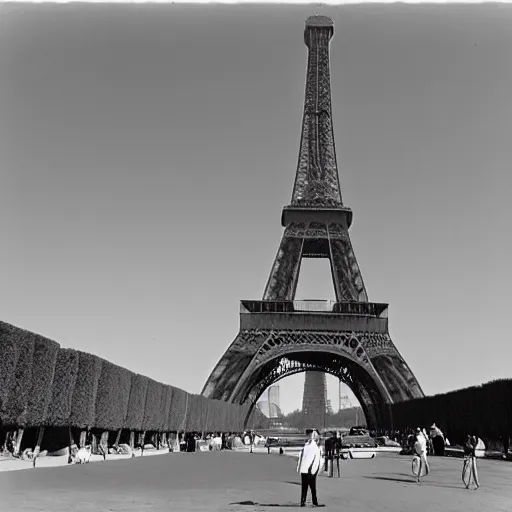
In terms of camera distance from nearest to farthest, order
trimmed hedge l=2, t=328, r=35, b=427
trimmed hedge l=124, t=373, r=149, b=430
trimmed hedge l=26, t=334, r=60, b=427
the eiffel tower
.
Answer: trimmed hedge l=2, t=328, r=35, b=427 < trimmed hedge l=26, t=334, r=60, b=427 < trimmed hedge l=124, t=373, r=149, b=430 < the eiffel tower

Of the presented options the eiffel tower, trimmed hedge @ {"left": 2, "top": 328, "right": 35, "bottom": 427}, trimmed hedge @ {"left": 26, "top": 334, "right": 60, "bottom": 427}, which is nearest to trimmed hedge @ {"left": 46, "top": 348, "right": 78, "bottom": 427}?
trimmed hedge @ {"left": 26, "top": 334, "right": 60, "bottom": 427}

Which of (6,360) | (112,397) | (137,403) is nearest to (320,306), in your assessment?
(137,403)

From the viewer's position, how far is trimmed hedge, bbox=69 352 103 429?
111ft

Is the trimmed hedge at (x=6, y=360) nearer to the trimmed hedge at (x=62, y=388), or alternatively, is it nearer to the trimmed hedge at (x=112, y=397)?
the trimmed hedge at (x=62, y=388)

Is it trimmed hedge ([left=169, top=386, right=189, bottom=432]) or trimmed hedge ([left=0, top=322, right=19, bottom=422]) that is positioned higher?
trimmed hedge ([left=169, top=386, right=189, bottom=432])

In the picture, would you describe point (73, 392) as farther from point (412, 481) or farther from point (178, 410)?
point (178, 410)

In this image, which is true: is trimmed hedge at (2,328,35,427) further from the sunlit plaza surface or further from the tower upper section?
the tower upper section

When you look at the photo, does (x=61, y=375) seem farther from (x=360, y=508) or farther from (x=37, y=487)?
(x=360, y=508)

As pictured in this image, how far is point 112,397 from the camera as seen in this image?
125ft

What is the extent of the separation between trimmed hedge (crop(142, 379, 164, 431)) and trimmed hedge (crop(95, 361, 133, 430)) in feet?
13.1

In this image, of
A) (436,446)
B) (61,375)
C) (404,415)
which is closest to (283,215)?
(404,415)

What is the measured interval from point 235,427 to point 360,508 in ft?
188

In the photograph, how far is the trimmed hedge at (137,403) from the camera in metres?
41.8

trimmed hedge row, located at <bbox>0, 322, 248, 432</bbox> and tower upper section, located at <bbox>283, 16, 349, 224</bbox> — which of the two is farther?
tower upper section, located at <bbox>283, 16, 349, 224</bbox>
